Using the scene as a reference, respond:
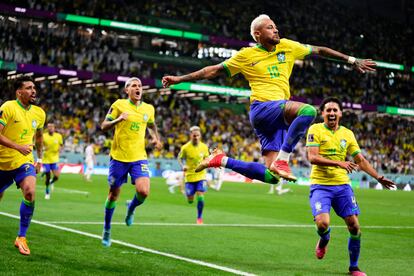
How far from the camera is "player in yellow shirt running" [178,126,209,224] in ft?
55.9

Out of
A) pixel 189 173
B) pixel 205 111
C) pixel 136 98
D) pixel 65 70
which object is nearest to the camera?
pixel 136 98

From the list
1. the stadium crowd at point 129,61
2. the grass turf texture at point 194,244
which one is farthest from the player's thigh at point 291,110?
the stadium crowd at point 129,61

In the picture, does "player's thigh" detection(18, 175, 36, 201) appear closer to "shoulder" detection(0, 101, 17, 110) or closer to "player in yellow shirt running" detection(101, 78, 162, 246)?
"shoulder" detection(0, 101, 17, 110)

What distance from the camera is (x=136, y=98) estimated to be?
11.8m

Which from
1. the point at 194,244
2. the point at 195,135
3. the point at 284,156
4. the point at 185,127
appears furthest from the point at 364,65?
the point at 185,127

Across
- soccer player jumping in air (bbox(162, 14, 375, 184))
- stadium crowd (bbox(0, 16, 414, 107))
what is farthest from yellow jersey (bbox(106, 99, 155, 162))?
stadium crowd (bbox(0, 16, 414, 107))

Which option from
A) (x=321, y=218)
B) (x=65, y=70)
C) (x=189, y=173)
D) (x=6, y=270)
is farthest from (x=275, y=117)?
(x=65, y=70)

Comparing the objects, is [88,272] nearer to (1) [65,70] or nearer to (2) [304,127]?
(2) [304,127]

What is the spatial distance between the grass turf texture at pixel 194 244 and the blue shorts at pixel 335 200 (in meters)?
0.91

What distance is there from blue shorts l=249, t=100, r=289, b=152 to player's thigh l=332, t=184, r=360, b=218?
65.0 inches

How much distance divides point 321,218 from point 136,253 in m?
3.08

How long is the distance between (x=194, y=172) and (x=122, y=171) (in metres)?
5.34

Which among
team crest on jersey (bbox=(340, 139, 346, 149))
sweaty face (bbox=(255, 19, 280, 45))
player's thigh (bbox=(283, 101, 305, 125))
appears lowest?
team crest on jersey (bbox=(340, 139, 346, 149))

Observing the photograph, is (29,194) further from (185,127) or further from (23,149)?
(185,127)
